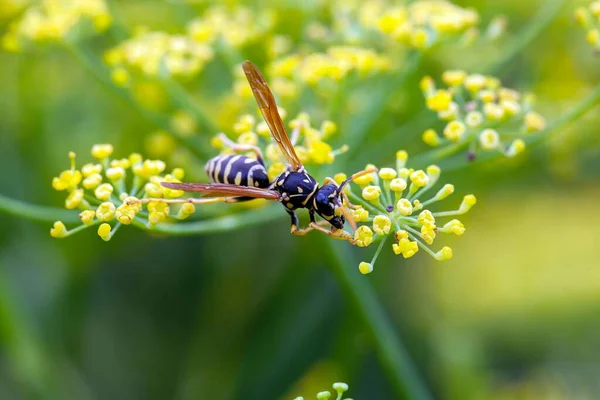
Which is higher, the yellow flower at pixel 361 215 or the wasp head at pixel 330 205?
the wasp head at pixel 330 205

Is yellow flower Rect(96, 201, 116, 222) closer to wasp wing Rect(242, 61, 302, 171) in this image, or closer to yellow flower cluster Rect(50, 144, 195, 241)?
yellow flower cluster Rect(50, 144, 195, 241)

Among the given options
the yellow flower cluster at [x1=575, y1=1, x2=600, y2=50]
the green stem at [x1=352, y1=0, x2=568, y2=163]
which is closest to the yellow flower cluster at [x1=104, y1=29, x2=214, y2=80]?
the green stem at [x1=352, y1=0, x2=568, y2=163]

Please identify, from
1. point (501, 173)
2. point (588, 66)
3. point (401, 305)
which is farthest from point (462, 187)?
point (588, 66)

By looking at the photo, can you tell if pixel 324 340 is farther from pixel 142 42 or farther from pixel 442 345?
pixel 142 42

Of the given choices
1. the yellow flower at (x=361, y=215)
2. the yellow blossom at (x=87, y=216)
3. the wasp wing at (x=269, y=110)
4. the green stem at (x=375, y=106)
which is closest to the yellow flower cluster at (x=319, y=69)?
the green stem at (x=375, y=106)

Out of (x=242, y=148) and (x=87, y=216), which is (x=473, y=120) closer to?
(x=242, y=148)

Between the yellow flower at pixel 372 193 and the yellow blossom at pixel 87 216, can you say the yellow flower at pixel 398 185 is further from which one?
the yellow blossom at pixel 87 216

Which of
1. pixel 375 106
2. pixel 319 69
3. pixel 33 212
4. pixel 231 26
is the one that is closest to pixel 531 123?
pixel 375 106
